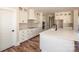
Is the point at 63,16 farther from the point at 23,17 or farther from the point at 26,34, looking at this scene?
the point at 23,17

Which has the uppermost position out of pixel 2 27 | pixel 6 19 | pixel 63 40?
pixel 6 19

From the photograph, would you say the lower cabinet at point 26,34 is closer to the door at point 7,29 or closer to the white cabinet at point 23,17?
the door at point 7,29

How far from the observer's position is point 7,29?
3816 mm

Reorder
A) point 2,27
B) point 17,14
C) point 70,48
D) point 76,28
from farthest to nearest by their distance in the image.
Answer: point 76,28 → point 17,14 → point 2,27 → point 70,48

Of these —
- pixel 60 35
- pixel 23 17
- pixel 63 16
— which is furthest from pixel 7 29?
pixel 63 16

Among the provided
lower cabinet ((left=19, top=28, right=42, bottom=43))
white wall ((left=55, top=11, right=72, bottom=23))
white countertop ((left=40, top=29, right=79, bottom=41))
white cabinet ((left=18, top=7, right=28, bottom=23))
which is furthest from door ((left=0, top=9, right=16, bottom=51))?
white wall ((left=55, top=11, right=72, bottom=23))

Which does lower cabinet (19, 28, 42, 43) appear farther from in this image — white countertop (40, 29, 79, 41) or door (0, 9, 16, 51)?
white countertop (40, 29, 79, 41)

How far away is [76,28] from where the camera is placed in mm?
4555

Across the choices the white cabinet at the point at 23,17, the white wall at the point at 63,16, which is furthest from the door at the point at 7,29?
the white wall at the point at 63,16

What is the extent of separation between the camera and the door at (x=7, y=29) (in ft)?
11.5

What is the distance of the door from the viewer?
3.52 metres
